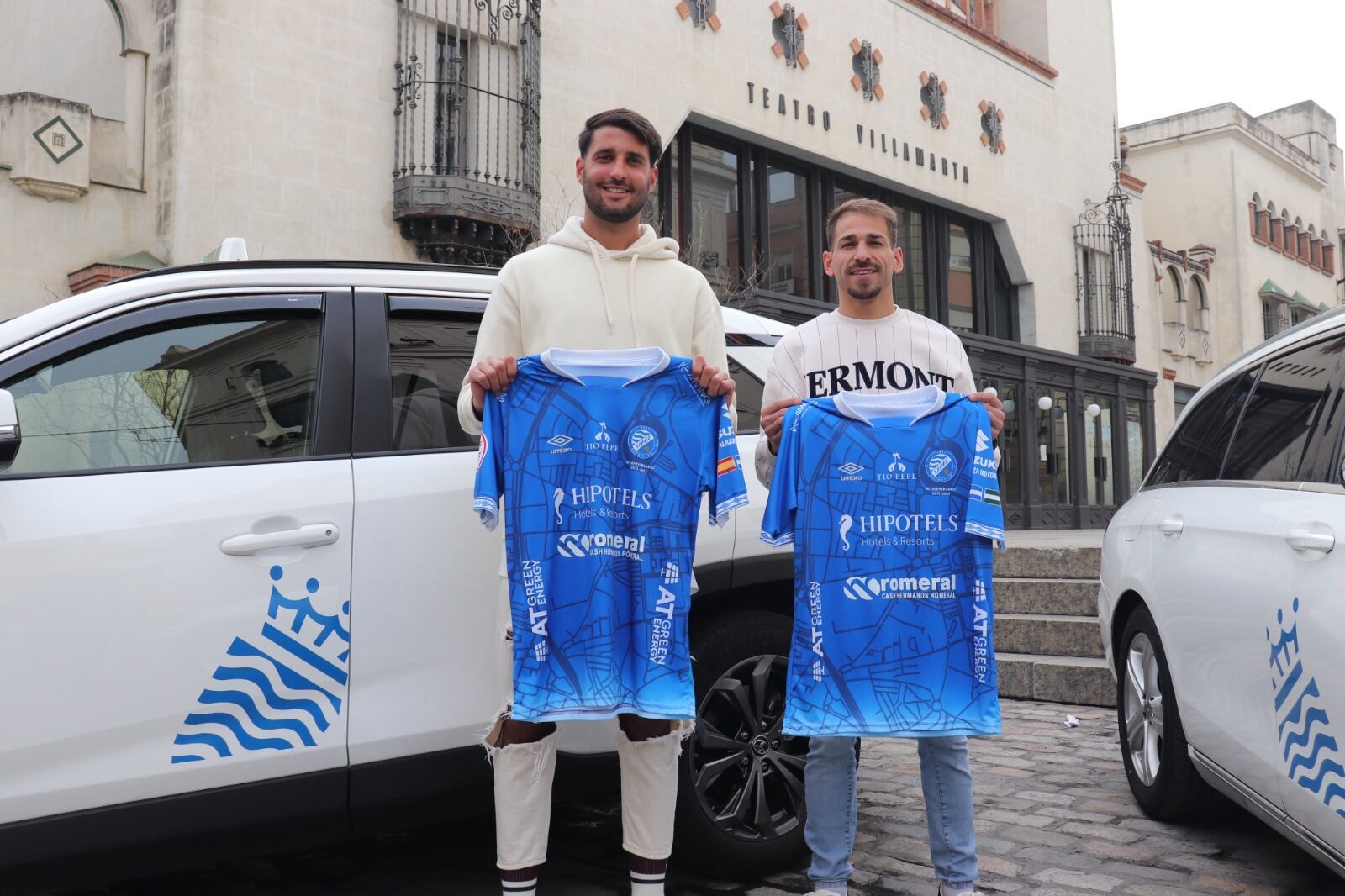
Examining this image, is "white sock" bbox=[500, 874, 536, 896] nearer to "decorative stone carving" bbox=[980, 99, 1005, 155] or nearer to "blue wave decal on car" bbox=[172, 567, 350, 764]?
"blue wave decal on car" bbox=[172, 567, 350, 764]

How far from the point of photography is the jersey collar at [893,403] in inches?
122

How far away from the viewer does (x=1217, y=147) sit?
35.2 metres

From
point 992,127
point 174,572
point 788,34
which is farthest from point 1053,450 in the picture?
point 174,572

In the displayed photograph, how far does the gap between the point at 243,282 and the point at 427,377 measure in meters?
0.57

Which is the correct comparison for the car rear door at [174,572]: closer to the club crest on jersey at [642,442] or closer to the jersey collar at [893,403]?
the club crest on jersey at [642,442]

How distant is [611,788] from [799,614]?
85 cm

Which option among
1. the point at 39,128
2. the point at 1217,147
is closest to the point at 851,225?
the point at 39,128

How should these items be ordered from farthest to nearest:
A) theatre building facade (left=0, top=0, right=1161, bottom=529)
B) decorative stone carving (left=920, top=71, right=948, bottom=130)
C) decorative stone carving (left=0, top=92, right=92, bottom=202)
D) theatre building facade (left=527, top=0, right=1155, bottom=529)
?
decorative stone carving (left=920, top=71, right=948, bottom=130) < theatre building facade (left=527, top=0, right=1155, bottom=529) < theatre building facade (left=0, top=0, right=1161, bottom=529) < decorative stone carving (left=0, top=92, right=92, bottom=202)

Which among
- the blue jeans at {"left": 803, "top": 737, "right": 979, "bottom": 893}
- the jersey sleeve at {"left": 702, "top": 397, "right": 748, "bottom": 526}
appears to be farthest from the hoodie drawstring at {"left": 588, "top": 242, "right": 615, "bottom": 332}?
the blue jeans at {"left": 803, "top": 737, "right": 979, "bottom": 893}

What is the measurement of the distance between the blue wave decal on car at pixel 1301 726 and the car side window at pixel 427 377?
225 centimetres

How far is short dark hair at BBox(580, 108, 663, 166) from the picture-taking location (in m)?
3.05

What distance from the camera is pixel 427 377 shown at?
338cm

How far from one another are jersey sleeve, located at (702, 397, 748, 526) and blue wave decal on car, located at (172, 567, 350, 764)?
99 cm

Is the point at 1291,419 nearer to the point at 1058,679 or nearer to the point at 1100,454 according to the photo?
the point at 1058,679
